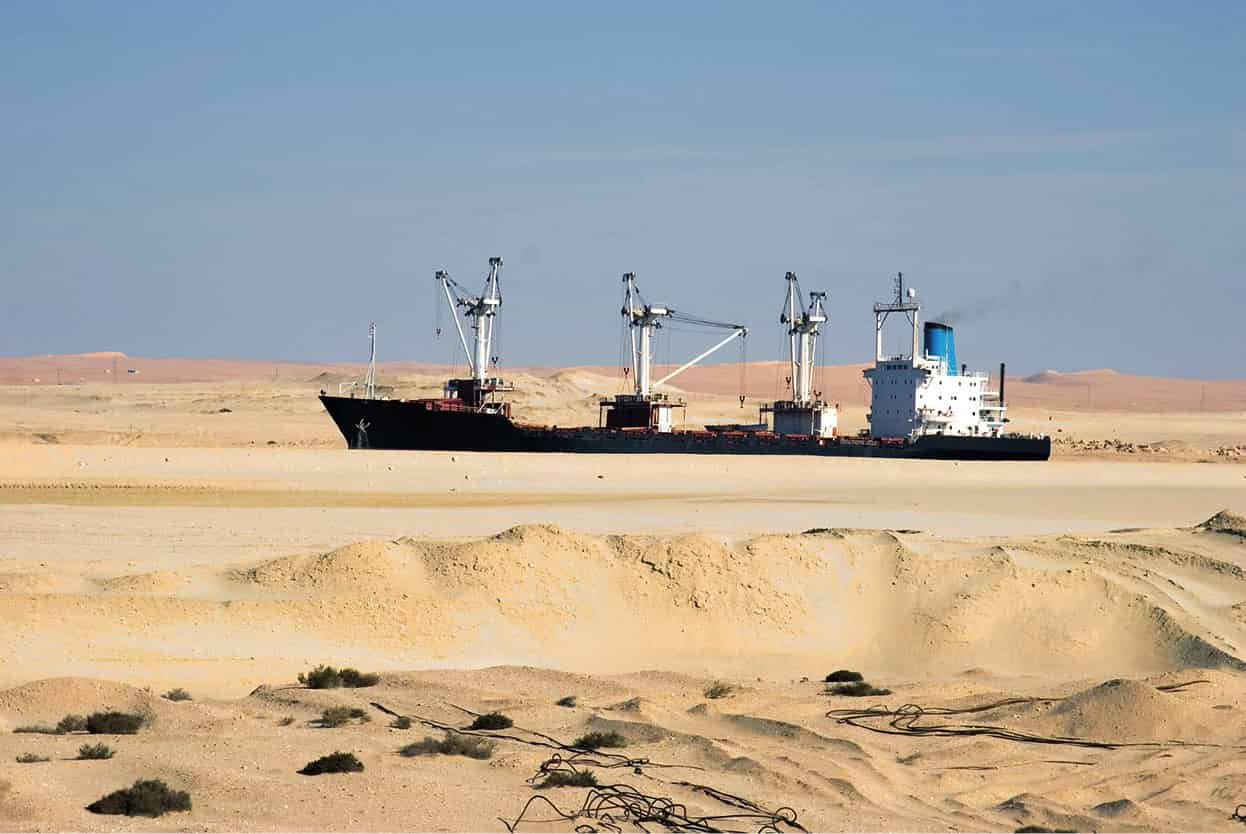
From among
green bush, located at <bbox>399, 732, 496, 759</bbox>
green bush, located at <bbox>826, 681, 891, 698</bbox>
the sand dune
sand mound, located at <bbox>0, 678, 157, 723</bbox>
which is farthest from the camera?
green bush, located at <bbox>826, 681, 891, 698</bbox>

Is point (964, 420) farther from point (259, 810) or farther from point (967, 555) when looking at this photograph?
point (259, 810)

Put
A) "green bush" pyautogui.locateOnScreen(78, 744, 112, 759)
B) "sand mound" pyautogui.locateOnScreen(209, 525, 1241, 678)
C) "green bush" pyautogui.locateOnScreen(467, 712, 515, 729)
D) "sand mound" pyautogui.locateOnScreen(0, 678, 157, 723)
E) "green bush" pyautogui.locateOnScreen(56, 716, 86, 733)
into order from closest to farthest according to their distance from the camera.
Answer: "green bush" pyautogui.locateOnScreen(78, 744, 112, 759), "green bush" pyautogui.locateOnScreen(56, 716, 86, 733), "green bush" pyautogui.locateOnScreen(467, 712, 515, 729), "sand mound" pyautogui.locateOnScreen(0, 678, 157, 723), "sand mound" pyautogui.locateOnScreen(209, 525, 1241, 678)

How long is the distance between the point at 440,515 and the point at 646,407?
44.5m

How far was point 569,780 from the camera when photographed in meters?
13.0

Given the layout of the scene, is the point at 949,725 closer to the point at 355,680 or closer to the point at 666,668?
the point at 666,668

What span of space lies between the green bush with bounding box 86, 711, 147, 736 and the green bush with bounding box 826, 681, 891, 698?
8.76m

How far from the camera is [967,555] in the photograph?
2584 cm

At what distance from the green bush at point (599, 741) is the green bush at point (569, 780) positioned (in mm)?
1457

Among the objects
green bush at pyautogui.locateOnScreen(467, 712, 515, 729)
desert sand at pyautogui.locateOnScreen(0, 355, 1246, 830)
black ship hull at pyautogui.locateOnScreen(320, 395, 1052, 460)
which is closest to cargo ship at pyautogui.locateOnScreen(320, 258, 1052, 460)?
black ship hull at pyautogui.locateOnScreen(320, 395, 1052, 460)

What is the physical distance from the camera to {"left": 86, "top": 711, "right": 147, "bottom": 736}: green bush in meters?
14.7

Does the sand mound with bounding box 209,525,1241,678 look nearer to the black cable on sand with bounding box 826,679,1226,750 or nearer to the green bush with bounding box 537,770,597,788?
the black cable on sand with bounding box 826,679,1226,750

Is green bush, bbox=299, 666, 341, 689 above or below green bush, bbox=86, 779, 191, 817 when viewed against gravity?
below

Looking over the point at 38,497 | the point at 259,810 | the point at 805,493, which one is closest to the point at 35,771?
the point at 259,810

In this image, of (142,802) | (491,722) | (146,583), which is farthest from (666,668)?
(142,802)
